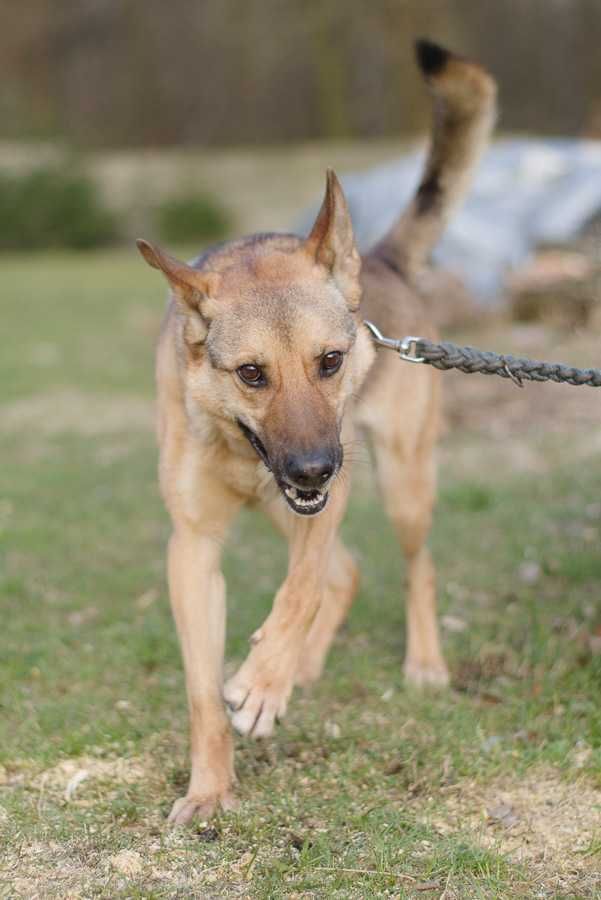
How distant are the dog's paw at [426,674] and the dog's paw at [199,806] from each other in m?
1.13

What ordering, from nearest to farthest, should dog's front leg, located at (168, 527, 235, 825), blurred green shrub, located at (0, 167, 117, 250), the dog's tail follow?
dog's front leg, located at (168, 527, 235, 825) < the dog's tail < blurred green shrub, located at (0, 167, 117, 250)

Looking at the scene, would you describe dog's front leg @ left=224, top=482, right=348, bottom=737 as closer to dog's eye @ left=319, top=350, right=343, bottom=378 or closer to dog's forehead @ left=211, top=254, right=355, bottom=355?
dog's eye @ left=319, top=350, right=343, bottom=378

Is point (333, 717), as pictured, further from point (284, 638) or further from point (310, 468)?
point (310, 468)

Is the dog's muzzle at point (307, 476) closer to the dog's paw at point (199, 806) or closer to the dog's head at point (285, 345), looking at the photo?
the dog's head at point (285, 345)

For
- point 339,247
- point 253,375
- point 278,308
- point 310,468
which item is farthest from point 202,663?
point 339,247

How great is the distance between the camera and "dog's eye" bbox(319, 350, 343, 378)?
331cm

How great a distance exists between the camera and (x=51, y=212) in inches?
906

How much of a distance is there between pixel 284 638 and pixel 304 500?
41 centimetres

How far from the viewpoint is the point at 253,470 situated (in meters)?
3.52

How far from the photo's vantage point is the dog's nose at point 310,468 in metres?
2.99

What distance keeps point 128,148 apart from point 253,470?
22.1 m

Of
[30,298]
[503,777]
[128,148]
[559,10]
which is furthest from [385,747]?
[128,148]

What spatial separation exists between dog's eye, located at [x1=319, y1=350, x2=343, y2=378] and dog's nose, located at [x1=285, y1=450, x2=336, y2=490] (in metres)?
0.37

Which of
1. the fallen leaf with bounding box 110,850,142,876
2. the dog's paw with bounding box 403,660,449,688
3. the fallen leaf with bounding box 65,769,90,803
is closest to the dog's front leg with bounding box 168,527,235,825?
the fallen leaf with bounding box 110,850,142,876
